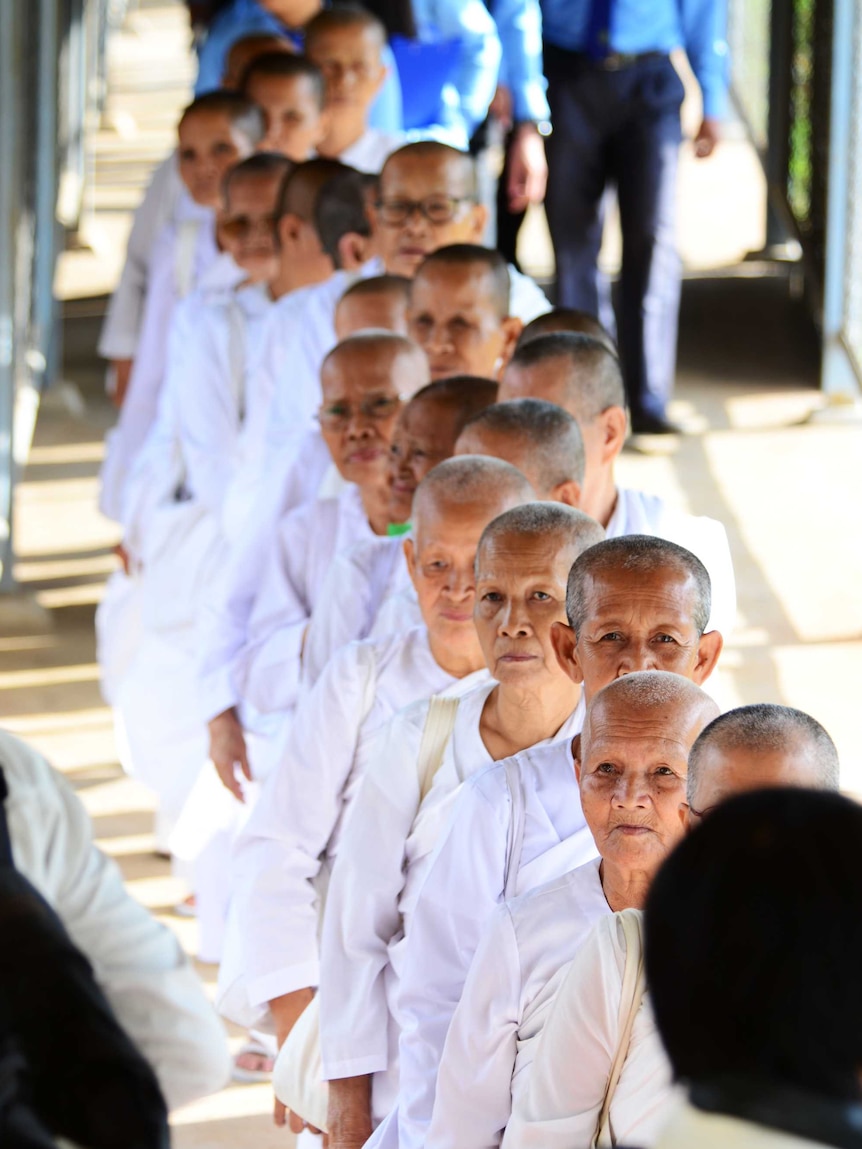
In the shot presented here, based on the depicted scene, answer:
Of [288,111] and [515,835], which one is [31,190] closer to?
[288,111]

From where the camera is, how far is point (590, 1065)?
7.19ft

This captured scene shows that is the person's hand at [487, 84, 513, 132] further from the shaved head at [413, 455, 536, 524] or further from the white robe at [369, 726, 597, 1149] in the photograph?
the white robe at [369, 726, 597, 1149]

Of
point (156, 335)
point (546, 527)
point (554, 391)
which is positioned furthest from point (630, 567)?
point (156, 335)

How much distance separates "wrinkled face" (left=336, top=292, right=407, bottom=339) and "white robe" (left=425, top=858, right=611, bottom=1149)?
2500 millimetres

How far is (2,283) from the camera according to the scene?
301 inches

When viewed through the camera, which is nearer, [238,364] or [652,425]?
[238,364]

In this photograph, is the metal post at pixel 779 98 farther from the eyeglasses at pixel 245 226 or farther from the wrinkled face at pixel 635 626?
the wrinkled face at pixel 635 626

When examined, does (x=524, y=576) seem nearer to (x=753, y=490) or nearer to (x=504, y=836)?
(x=504, y=836)

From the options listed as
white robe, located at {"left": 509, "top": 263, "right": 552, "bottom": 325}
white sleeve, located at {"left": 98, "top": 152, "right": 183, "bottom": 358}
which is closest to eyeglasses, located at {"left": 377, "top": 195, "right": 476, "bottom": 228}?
white robe, located at {"left": 509, "top": 263, "right": 552, "bottom": 325}

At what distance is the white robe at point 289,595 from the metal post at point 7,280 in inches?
134

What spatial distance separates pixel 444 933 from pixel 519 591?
1.90 ft

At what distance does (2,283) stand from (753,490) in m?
3.04

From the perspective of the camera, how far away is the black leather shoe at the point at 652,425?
332 inches

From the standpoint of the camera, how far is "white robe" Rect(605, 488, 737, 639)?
363 cm
